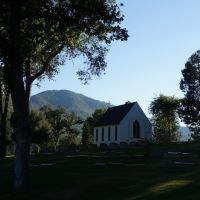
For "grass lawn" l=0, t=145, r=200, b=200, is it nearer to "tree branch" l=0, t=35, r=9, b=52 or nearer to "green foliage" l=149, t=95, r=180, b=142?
"tree branch" l=0, t=35, r=9, b=52

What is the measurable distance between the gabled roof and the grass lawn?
5395 centimetres

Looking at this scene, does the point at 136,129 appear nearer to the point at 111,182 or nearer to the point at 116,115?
the point at 116,115

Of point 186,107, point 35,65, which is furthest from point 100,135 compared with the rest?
point 35,65

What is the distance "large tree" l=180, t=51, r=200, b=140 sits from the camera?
9944 centimetres

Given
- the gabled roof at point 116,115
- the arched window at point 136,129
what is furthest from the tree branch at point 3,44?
the arched window at point 136,129

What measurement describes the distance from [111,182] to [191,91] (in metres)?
77.1

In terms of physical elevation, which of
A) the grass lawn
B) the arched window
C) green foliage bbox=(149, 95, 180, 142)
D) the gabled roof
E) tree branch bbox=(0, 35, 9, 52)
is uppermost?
green foliage bbox=(149, 95, 180, 142)

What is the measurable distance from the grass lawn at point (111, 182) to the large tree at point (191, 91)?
217 feet

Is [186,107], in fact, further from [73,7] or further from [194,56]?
[73,7]

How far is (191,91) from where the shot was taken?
10031 centimetres

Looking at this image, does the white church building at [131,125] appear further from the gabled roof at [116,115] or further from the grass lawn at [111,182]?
the grass lawn at [111,182]

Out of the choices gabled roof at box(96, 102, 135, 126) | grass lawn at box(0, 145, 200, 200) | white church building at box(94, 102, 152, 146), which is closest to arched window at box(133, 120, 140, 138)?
white church building at box(94, 102, 152, 146)

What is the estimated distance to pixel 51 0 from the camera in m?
26.1

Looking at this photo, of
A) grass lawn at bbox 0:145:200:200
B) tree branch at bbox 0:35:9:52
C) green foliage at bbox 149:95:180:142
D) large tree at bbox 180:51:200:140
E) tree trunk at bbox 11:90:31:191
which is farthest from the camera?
green foliage at bbox 149:95:180:142
